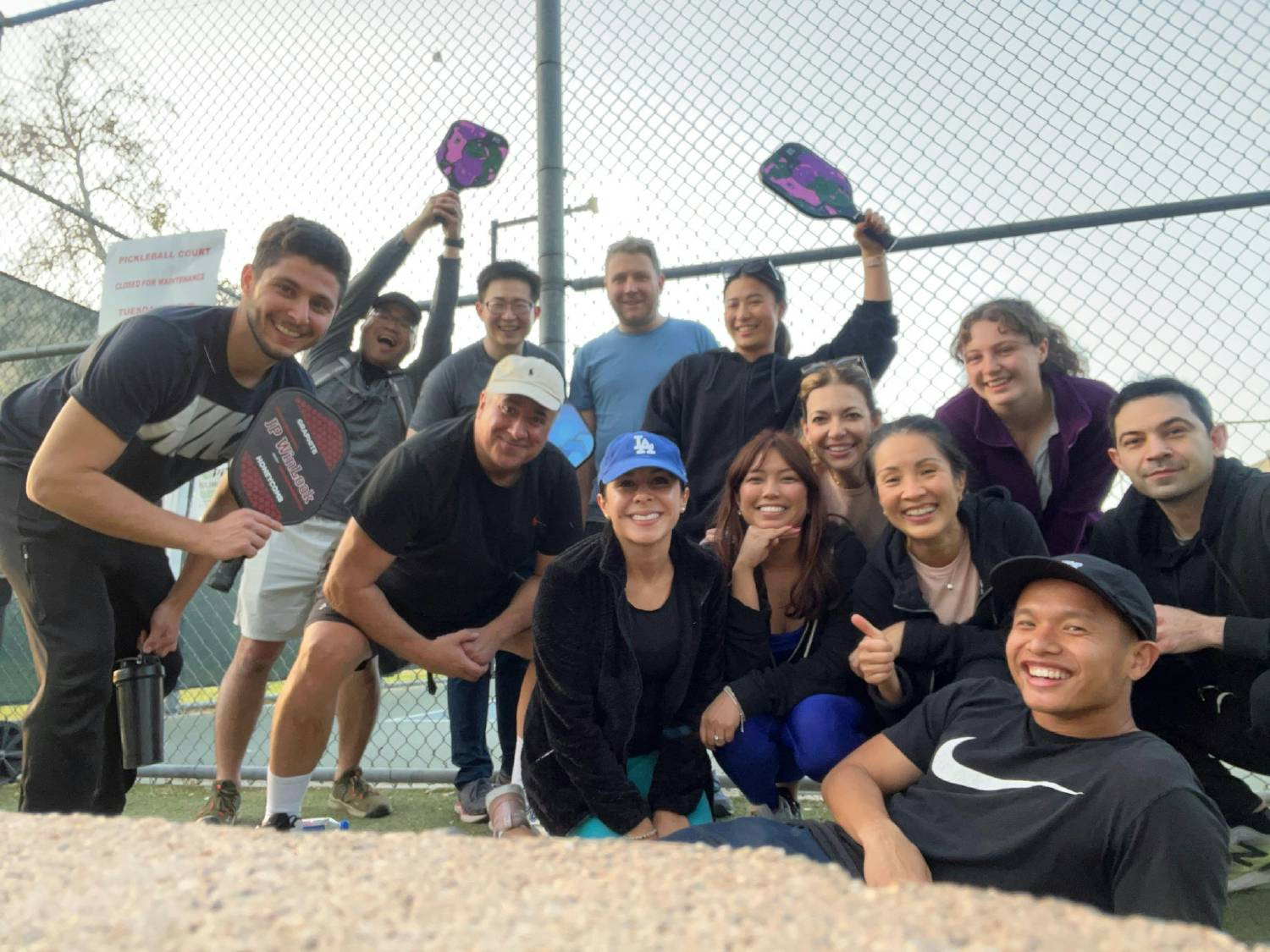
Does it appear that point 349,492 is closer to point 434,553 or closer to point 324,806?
point 434,553

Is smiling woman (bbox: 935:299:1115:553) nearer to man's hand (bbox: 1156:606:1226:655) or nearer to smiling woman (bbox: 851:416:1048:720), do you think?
smiling woman (bbox: 851:416:1048:720)

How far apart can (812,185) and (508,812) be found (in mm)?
2274

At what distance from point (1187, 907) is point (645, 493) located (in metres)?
1.55

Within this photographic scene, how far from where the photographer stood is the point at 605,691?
2.58 m

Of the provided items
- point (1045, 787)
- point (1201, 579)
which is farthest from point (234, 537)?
point (1201, 579)

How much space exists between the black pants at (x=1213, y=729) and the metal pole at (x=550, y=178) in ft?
7.18

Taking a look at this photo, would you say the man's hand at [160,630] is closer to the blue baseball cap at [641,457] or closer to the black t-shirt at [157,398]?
the black t-shirt at [157,398]

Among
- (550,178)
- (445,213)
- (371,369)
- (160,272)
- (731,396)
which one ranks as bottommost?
(731,396)

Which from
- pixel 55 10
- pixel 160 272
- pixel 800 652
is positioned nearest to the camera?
pixel 800 652

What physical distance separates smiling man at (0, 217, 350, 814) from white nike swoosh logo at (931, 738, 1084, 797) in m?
1.63

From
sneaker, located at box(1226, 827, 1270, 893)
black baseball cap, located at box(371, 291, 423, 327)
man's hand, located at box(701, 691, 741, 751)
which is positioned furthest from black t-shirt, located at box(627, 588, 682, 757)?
black baseball cap, located at box(371, 291, 423, 327)

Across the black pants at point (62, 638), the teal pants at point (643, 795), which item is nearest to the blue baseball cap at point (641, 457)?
the teal pants at point (643, 795)

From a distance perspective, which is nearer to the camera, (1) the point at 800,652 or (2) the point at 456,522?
(1) the point at 800,652

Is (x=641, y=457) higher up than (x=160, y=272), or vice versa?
(x=160, y=272)
